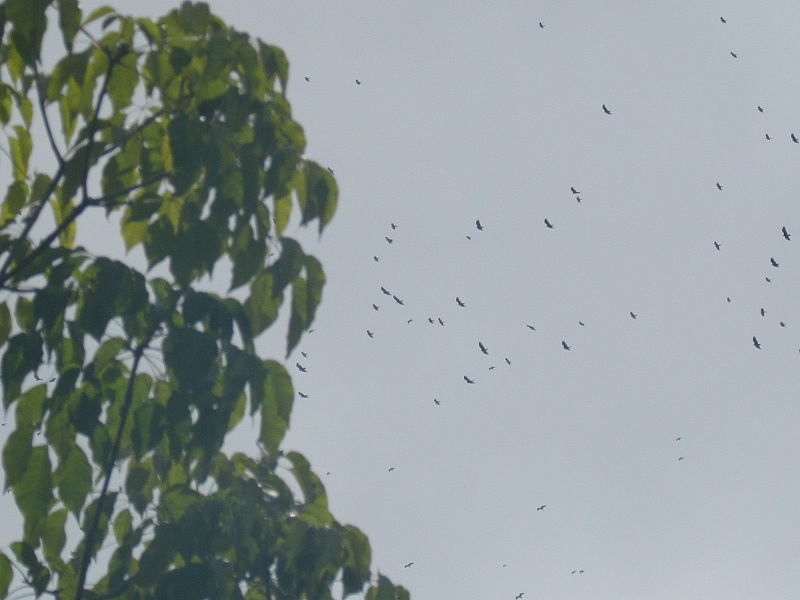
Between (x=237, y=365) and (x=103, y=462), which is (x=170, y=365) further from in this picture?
(x=103, y=462)

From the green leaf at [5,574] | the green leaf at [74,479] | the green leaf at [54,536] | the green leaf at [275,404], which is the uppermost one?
the green leaf at [275,404]

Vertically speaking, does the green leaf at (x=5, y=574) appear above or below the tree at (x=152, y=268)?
below

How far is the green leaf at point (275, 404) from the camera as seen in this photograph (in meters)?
3.09

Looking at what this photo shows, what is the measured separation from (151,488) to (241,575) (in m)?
0.40

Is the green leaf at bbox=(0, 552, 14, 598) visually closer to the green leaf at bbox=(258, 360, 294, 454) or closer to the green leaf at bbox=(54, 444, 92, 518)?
the green leaf at bbox=(54, 444, 92, 518)

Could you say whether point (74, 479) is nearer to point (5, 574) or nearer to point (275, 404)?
point (5, 574)

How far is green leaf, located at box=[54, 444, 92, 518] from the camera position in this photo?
2969mm

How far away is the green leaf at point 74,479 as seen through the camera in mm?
2969

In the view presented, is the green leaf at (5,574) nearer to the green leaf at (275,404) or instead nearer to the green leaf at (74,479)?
the green leaf at (74,479)

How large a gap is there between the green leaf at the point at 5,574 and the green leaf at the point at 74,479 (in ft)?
1.07

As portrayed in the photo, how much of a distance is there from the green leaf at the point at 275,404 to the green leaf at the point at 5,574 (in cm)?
82

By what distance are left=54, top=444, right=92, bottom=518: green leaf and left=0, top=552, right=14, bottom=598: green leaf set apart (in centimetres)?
33

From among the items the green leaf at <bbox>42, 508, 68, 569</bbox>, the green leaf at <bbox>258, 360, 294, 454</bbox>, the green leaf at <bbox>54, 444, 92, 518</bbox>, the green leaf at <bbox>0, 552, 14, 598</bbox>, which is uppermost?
the green leaf at <bbox>258, 360, 294, 454</bbox>

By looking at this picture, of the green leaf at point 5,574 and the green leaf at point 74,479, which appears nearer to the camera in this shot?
the green leaf at point 74,479
